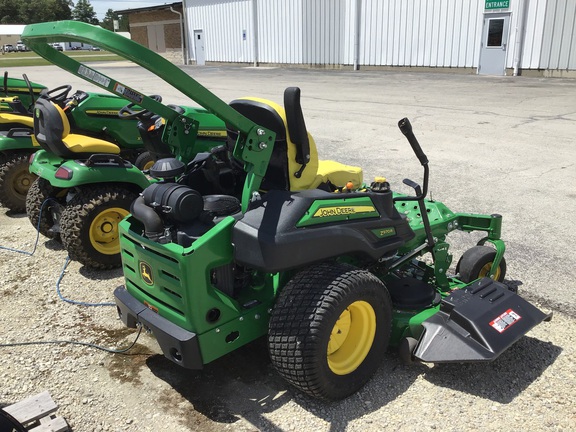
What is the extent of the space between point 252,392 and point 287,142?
1.38m

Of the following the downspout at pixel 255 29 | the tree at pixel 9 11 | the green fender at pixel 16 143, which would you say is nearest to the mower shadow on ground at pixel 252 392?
the green fender at pixel 16 143

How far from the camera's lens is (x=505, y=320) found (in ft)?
9.97

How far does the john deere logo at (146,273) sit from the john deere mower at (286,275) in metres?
0.01

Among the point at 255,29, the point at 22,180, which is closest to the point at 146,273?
the point at 22,180

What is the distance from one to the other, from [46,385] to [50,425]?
515 millimetres

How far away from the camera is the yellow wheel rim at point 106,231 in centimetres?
454

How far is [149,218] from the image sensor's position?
9.36ft

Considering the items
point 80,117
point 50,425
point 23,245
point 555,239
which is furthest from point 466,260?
point 80,117

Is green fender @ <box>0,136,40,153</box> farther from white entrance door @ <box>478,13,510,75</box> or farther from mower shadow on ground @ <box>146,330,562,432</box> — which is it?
white entrance door @ <box>478,13,510,75</box>

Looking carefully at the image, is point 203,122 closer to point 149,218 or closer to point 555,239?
point 149,218

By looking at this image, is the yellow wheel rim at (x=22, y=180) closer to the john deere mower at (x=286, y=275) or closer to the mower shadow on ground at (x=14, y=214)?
the mower shadow on ground at (x=14, y=214)

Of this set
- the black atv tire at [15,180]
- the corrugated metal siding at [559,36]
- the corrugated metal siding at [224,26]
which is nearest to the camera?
the black atv tire at [15,180]

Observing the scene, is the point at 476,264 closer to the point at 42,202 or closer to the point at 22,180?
the point at 42,202

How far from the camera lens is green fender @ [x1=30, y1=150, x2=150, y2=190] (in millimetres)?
4473
